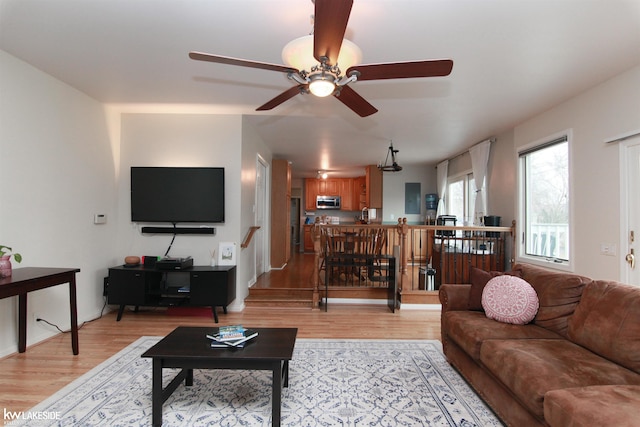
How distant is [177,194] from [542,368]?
4069 mm

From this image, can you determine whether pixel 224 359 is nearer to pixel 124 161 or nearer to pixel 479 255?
pixel 124 161

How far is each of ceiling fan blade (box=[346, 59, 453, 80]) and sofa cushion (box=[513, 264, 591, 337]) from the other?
174 cm

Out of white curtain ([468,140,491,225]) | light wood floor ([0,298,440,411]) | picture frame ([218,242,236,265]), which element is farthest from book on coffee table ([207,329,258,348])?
white curtain ([468,140,491,225])

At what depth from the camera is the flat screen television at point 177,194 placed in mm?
4164

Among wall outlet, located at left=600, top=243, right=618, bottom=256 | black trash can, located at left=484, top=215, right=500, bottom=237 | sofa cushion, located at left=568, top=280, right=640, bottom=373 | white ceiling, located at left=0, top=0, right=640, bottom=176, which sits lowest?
sofa cushion, located at left=568, top=280, right=640, bottom=373

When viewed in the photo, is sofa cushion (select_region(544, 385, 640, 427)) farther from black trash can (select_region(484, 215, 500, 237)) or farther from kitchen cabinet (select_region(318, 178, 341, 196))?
kitchen cabinet (select_region(318, 178, 341, 196))

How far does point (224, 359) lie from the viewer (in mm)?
1920

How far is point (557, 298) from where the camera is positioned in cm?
232

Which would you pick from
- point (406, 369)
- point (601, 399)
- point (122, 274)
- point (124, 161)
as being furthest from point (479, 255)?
point (124, 161)

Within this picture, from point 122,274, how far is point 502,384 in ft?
13.3

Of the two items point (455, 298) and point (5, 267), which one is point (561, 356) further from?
point (5, 267)

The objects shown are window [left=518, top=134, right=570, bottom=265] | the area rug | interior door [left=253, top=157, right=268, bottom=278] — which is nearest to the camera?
the area rug

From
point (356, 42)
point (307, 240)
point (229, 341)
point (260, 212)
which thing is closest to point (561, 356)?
point (229, 341)

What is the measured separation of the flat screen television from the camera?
4164mm
